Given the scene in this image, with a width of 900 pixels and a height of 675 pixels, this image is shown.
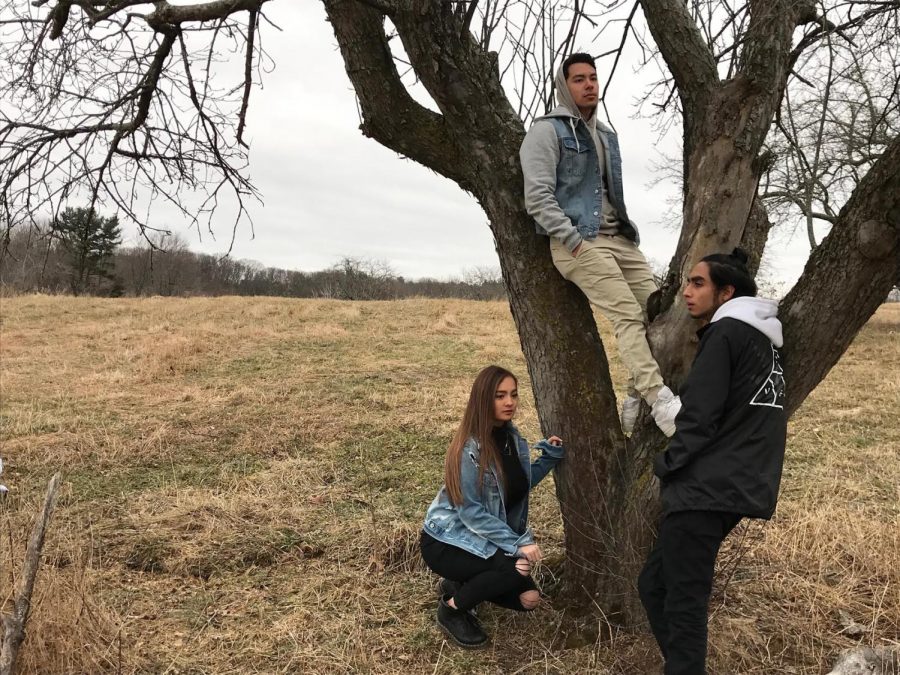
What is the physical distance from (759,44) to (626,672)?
2618mm

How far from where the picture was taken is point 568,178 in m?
2.89

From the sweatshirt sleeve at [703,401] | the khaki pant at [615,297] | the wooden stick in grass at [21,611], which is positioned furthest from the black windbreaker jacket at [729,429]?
the wooden stick in grass at [21,611]

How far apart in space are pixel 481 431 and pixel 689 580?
47.6 inches

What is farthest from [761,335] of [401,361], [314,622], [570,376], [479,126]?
[401,361]

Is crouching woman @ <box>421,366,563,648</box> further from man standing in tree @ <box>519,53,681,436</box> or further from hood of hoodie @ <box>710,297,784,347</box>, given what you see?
hood of hoodie @ <box>710,297,784,347</box>

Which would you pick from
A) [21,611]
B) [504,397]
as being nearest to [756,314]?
[504,397]

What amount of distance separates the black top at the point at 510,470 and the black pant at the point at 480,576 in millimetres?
284

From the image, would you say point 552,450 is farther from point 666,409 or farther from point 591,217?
point 591,217

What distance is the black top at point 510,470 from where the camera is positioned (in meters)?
3.22

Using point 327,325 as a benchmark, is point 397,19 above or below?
above

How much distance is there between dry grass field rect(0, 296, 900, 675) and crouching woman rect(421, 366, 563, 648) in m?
0.24

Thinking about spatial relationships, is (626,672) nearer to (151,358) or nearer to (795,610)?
(795,610)

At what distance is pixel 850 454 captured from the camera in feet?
20.4

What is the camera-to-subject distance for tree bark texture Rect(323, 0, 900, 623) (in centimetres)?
260
